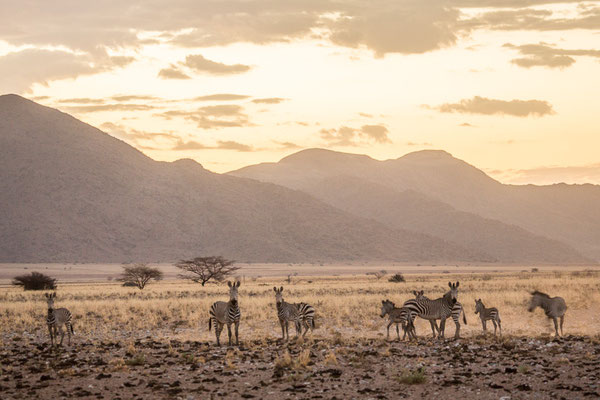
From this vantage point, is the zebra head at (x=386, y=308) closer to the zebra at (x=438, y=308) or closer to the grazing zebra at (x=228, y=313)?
the zebra at (x=438, y=308)

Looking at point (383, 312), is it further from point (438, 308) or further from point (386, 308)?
point (438, 308)

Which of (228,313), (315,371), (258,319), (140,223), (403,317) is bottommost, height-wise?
(258,319)

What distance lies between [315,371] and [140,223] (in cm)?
15775

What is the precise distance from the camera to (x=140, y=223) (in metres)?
171

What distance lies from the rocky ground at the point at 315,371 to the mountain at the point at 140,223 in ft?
445

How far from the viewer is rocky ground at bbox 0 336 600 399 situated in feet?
50.0

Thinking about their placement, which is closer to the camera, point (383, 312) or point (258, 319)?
point (383, 312)

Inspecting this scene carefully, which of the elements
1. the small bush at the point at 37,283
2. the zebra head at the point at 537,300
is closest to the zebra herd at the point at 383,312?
the zebra head at the point at 537,300

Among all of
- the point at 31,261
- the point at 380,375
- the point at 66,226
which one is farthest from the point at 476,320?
the point at 66,226

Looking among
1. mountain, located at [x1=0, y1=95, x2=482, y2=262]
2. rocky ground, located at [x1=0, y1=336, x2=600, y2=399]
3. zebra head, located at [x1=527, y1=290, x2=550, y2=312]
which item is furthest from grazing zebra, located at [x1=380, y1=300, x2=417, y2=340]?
mountain, located at [x1=0, y1=95, x2=482, y2=262]

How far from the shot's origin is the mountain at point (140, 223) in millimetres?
158375

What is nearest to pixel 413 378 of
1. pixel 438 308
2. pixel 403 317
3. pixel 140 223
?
pixel 403 317

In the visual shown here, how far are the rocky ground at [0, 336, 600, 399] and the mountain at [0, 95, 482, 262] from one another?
136 meters

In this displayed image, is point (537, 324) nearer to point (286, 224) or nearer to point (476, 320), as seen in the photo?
point (476, 320)
